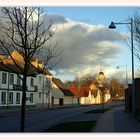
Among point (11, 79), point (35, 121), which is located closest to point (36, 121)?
point (35, 121)

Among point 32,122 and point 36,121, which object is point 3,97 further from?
point 32,122

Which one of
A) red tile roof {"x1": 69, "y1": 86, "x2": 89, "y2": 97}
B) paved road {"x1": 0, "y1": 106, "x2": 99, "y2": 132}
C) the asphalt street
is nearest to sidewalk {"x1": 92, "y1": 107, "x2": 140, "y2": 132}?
the asphalt street

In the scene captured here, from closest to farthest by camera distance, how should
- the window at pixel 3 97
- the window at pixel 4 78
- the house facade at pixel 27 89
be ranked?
the house facade at pixel 27 89 < the window at pixel 3 97 < the window at pixel 4 78

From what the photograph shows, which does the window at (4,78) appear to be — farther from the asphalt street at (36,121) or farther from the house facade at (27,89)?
the asphalt street at (36,121)

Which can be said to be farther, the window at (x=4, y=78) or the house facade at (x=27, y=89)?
the window at (x=4, y=78)

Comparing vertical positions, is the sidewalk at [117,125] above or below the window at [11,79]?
below

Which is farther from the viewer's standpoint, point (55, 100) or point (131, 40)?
point (55, 100)

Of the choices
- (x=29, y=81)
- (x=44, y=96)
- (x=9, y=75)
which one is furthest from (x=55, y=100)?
(x=9, y=75)

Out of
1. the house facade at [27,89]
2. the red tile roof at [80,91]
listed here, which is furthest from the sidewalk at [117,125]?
the red tile roof at [80,91]

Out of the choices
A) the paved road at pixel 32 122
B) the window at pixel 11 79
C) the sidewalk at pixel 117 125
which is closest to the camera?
the sidewalk at pixel 117 125

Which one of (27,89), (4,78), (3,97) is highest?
(4,78)

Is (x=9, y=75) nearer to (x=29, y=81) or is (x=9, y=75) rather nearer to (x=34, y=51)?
(x=29, y=81)

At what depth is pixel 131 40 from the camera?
29.3m

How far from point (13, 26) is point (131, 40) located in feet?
44.7
